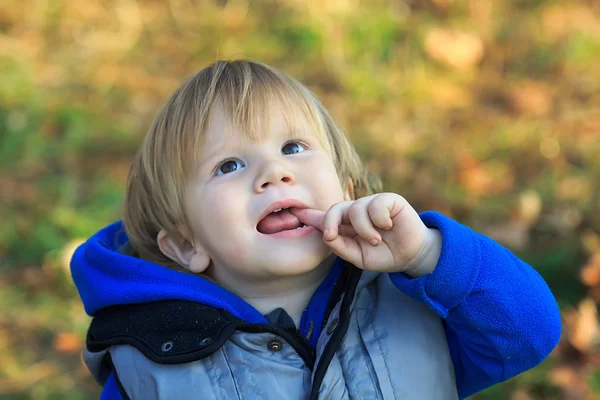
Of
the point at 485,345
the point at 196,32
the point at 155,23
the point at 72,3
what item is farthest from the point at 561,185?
the point at 72,3

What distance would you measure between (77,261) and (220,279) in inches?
15.1

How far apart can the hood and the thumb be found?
0.85ft

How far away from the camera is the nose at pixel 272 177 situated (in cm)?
159

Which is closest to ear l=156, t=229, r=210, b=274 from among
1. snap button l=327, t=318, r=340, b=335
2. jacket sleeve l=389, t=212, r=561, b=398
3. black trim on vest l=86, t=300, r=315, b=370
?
black trim on vest l=86, t=300, r=315, b=370

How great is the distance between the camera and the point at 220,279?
1776mm

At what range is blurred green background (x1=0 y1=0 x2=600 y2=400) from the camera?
9.59 ft

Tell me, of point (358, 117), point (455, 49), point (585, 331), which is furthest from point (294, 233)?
point (455, 49)

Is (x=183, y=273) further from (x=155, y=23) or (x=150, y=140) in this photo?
(x=155, y=23)

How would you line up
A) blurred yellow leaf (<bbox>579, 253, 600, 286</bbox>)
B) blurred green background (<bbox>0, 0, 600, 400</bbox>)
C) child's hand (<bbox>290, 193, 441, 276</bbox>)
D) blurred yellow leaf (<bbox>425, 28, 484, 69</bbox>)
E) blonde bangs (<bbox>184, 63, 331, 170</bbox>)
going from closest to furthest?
child's hand (<bbox>290, 193, 441, 276</bbox>)
blonde bangs (<bbox>184, 63, 331, 170</bbox>)
blurred yellow leaf (<bbox>579, 253, 600, 286</bbox>)
blurred green background (<bbox>0, 0, 600, 400</bbox>)
blurred yellow leaf (<bbox>425, 28, 484, 69</bbox>)

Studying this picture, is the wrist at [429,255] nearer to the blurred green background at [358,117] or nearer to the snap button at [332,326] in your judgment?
the snap button at [332,326]

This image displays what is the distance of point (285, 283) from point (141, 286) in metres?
0.33

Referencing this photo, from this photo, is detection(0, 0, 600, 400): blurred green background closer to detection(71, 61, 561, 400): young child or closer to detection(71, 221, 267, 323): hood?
detection(71, 61, 561, 400): young child

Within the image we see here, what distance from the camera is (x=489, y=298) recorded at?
1488 millimetres

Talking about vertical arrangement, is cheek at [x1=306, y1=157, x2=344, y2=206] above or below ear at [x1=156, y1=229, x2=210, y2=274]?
above
